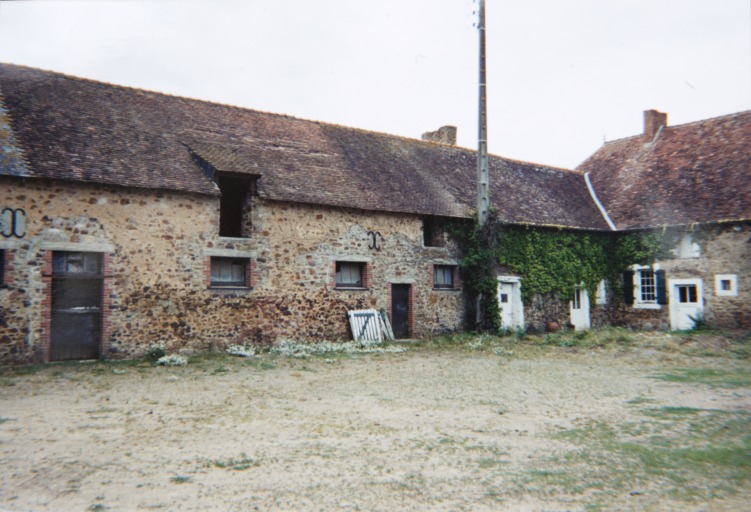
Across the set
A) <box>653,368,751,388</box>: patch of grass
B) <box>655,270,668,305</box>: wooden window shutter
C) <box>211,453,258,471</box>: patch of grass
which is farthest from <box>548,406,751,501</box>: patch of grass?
<box>655,270,668,305</box>: wooden window shutter

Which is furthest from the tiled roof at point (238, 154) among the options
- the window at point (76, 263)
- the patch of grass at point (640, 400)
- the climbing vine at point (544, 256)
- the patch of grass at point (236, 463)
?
the patch of grass at point (640, 400)

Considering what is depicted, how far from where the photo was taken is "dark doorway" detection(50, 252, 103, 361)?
40.7ft

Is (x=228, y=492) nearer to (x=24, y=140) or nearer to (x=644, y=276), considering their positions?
(x=24, y=140)

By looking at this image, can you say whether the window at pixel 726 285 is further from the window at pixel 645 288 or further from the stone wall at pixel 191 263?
the stone wall at pixel 191 263

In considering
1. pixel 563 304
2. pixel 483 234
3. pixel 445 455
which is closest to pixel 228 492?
pixel 445 455

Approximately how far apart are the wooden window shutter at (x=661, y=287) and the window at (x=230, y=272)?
15345mm

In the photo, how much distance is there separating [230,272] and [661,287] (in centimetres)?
1584

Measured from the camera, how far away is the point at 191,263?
14023 mm

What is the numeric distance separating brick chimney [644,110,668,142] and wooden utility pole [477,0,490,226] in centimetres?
978

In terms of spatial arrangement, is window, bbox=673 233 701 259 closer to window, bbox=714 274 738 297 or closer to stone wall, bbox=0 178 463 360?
window, bbox=714 274 738 297

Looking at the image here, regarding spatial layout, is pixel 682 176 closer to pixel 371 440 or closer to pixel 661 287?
pixel 661 287

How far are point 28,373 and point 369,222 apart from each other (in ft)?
31.2

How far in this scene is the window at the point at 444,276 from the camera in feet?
61.2

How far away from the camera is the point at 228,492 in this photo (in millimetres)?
4699
